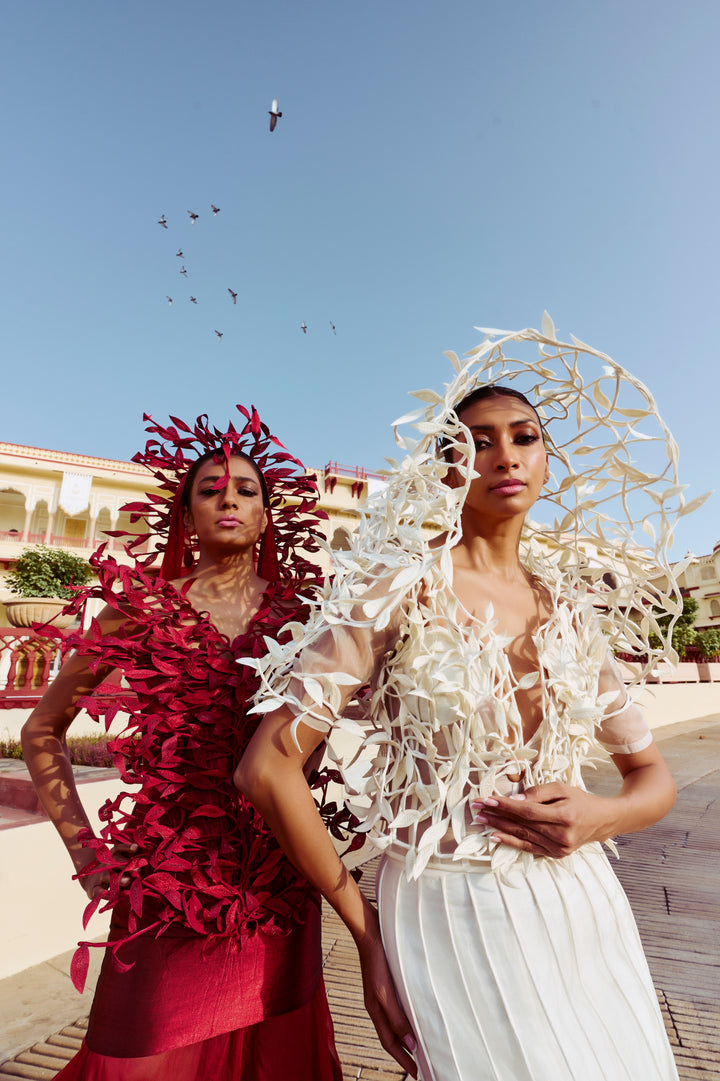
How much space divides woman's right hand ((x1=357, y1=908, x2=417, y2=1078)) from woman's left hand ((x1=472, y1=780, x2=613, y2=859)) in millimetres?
292

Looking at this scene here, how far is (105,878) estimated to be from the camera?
133cm

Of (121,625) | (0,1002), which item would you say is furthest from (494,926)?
(0,1002)

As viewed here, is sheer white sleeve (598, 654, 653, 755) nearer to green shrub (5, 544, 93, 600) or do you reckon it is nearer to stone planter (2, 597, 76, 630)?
stone planter (2, 597, 76, 630)

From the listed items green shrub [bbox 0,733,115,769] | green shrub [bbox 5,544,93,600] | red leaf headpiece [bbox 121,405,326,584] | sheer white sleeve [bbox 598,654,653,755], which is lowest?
green shrub [bbox 0,733,115,769]

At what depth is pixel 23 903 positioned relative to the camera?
281 cm

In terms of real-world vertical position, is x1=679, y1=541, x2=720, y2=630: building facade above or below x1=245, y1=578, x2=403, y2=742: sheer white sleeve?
above

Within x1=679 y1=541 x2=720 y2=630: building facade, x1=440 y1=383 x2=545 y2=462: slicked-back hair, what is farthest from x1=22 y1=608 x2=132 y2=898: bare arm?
x1=679 y1=541 x2=720 y2=630: building facade

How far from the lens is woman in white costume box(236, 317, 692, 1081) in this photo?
3.15ft

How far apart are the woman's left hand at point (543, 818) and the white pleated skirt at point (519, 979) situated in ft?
0.18

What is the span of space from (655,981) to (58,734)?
2.76 metres

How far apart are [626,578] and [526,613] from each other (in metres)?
0.29

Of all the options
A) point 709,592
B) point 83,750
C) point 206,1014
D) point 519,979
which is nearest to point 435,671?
point 519,979

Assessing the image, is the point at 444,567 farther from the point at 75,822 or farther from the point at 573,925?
the point at 75,822

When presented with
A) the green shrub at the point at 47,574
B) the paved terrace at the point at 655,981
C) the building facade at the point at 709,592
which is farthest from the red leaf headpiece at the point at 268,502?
the building facade at the point at 709,592
